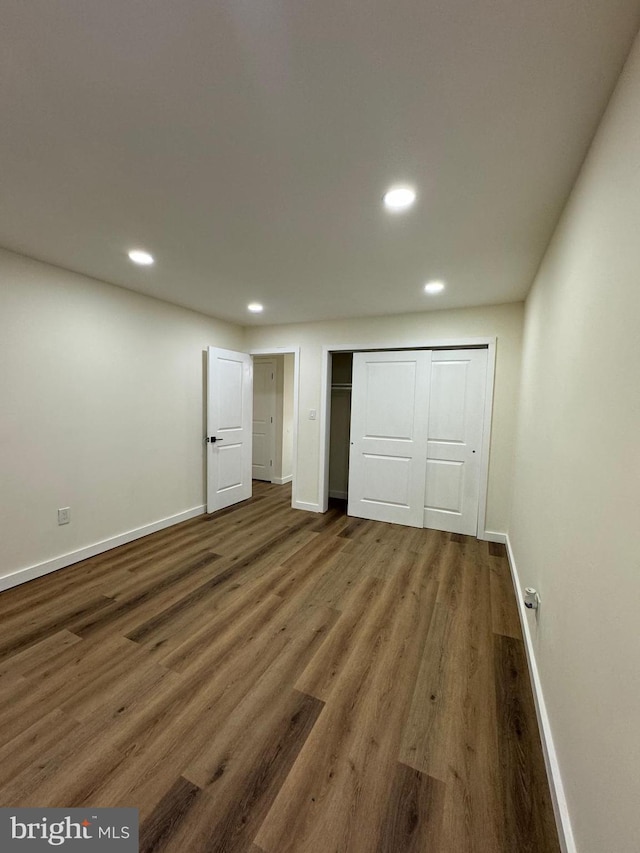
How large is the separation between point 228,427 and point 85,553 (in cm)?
195

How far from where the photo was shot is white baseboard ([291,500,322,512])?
14.0 ft

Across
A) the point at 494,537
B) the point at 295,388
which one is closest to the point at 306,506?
the point at 295,388

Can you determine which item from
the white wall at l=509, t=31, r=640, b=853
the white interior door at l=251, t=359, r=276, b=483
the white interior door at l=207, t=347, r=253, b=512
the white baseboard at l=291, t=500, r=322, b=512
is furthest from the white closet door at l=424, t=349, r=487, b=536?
the white interior door at l=251, t=359, r=276, b=483

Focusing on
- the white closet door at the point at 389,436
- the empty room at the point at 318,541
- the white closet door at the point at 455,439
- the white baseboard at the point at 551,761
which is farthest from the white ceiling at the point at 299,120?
the white baseboard at the point at 551,761

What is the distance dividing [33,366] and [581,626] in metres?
3.48

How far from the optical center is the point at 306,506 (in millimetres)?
4336

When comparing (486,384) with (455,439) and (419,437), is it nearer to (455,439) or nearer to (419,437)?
(455,439)

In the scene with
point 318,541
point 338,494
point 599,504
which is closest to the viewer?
point 599,504

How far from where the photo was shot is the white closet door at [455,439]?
11.4ft

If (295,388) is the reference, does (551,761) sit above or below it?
below

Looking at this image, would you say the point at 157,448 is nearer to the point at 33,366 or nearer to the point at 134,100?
the point at 33,366

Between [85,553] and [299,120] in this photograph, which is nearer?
[299,120]

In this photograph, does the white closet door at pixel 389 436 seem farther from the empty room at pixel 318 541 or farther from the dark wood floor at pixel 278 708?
the dark wood floor at pixel 278 708

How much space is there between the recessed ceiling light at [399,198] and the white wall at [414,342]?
6.73ft
